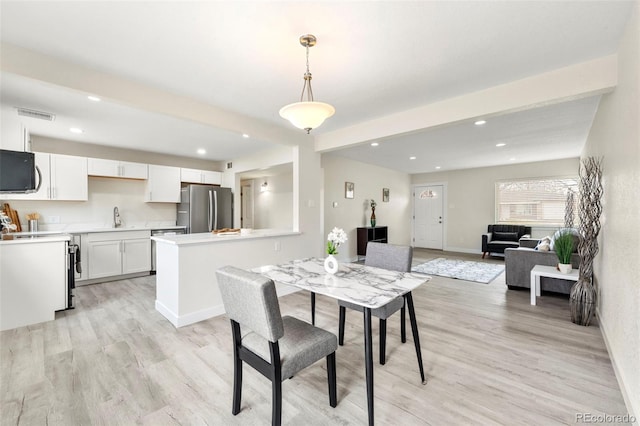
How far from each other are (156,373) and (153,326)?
3.13ft

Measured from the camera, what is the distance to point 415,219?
889cm

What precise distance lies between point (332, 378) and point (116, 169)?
5052mm

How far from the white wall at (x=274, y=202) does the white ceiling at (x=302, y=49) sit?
128 inches

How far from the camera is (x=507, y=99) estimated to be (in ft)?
8.59

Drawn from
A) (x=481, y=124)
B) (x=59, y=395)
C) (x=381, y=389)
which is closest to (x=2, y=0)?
(x=59, y=395)

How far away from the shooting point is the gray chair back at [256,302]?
4.14 feet

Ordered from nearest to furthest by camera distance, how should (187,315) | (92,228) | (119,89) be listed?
(119,89)
(187,315)
(92,228)

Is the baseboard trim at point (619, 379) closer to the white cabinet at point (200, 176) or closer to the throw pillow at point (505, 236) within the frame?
the throw pillow at point (505, 236)

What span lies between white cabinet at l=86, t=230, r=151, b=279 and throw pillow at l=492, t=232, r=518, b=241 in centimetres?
790

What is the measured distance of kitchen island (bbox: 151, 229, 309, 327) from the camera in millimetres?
2857

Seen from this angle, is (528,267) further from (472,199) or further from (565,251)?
(472,199)

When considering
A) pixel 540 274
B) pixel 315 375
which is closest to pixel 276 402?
pixel 315 375

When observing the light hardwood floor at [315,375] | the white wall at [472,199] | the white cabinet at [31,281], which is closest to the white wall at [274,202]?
the light hardwood floor at [315,375]

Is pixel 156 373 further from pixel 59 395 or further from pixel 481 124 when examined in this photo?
pixel 481 124
